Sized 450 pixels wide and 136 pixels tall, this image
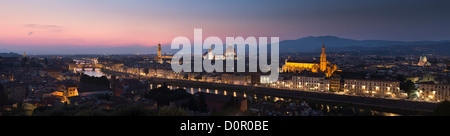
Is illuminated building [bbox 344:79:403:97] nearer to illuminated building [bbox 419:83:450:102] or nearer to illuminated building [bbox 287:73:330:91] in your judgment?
illuminated building [bbox 419:83:450:102]

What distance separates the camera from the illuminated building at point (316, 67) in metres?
21.9

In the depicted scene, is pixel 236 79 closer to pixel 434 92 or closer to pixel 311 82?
pixel 311 82

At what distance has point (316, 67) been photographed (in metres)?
24.0

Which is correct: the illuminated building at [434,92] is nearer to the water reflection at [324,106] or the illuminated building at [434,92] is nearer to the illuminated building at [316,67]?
the water reflection at [324,106]

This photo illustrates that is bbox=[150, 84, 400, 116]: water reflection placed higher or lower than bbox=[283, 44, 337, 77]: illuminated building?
lower

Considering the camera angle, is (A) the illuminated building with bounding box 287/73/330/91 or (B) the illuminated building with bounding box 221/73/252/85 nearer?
(A) the illuminated building with bounding box 287/73/330/91

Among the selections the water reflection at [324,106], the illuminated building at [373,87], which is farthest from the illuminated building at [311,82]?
the water reflection at [324,106]

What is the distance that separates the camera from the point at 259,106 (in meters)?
9.34

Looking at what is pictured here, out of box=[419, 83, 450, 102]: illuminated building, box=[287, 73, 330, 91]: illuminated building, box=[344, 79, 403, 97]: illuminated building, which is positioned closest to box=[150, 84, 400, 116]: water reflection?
box=[287, 73, 330, 91]: illuminated building

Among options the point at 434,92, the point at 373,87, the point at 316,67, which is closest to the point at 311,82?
the point at 373,87

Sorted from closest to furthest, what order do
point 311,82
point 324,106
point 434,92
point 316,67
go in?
1. point 324,106
2. point 434,92
3. point 311,82
4. point 316,67

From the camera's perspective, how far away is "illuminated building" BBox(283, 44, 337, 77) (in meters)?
21.9
